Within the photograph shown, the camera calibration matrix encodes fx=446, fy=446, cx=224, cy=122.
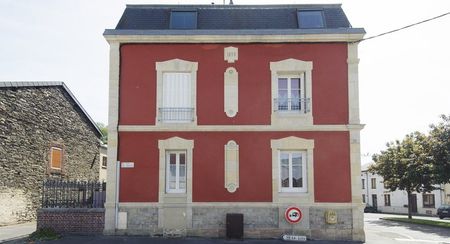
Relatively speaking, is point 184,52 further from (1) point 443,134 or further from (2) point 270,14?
(1) point 443,134

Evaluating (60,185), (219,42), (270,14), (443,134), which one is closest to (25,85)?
(60,185)

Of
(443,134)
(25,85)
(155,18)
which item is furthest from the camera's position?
(443,134)

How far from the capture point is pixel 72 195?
49.0 feet

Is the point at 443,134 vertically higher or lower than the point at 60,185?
higher

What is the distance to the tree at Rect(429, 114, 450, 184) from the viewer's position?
24.0 meters

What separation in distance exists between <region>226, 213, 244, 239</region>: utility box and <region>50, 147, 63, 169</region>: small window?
11.0m

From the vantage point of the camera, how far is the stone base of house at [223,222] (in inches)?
564

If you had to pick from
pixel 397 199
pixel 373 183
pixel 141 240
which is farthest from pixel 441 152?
pixel 373 183

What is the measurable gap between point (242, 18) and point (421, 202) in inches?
1608

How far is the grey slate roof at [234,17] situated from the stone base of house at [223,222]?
620 centimetres

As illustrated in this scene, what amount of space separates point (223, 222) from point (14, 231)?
25.2 ft

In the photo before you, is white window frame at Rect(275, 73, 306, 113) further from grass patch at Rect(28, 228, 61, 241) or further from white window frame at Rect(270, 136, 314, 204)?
grass patch at Rect(28, 228, 61, 241)

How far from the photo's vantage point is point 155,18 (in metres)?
15.9

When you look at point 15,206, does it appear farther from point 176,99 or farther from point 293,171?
point 293,171
